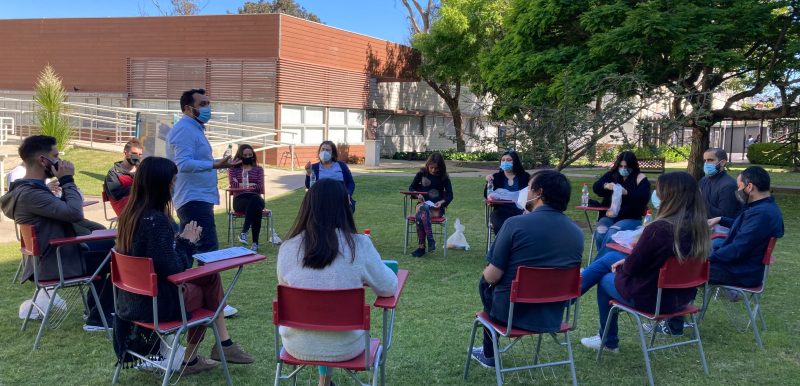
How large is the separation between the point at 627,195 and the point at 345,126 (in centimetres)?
1718

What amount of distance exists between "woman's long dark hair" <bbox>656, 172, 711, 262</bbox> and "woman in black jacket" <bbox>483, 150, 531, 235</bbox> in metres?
3.16

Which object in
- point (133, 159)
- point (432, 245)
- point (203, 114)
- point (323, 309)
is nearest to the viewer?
point (323, 309)

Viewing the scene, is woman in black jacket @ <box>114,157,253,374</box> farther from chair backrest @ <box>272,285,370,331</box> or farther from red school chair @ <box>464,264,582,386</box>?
red school chair @ <box>464,264,582,386</box>

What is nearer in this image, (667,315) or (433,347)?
(667,315)

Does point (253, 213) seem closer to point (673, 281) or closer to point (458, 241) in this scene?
point (458, 241)

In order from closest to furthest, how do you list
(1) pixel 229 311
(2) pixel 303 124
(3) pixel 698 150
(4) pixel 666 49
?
(1) pixel 229 311 < (4) pixel 666 49 < (3) pixel 698 150 < (2) pixel 303 124

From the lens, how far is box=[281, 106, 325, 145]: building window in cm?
1995

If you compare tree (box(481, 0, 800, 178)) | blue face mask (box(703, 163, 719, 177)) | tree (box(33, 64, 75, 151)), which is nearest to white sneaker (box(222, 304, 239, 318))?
blue face mask (box(703, 163, 719, 177))

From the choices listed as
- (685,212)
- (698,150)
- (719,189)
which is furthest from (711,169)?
(698,150)

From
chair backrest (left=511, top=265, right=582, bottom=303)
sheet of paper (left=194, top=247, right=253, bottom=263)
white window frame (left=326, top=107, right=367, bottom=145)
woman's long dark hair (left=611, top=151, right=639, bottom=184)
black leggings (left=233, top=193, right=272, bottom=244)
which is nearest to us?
chair backrest (left=511, top=265, right=582, bottom=303)

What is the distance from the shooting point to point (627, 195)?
6184 millimetres

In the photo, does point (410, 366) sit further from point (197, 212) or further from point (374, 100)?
point (374, 100)

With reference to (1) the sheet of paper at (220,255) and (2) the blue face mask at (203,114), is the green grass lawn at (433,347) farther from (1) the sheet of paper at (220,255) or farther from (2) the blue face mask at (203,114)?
(2) the blue face mask at (203,114)

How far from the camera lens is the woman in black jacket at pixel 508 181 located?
22.7 feet
